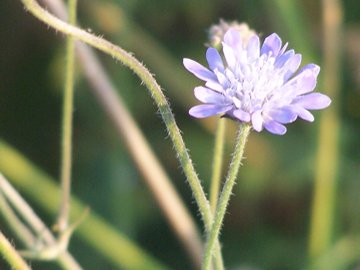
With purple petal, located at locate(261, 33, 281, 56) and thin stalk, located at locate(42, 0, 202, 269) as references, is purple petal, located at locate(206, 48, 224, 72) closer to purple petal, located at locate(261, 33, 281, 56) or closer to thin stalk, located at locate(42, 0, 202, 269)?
purple petal, located at locate(261, 33, 281, 56)

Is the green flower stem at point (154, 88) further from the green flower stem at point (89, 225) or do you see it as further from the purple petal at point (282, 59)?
the green flower stem at point (89, 225)

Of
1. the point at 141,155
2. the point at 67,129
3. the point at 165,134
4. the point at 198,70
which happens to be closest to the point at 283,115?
the point at 198,70

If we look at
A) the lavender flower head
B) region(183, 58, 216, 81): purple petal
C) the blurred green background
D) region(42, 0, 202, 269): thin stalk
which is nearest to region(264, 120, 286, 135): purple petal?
the lavender flower head

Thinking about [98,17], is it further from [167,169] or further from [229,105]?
[229,105]

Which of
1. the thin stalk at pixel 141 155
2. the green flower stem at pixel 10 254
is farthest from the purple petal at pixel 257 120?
the thin stalk at pixel 141 155

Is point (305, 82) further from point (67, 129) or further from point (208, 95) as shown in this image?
point (67, 129)

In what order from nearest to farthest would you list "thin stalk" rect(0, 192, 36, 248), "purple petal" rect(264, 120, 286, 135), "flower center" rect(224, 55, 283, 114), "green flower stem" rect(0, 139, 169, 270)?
"purple petal" rect(264, 120, 286, 135) < "flower center" rect(224, 55, 283, 114) < "thin stalk" rect(0, 192, 36, 248) < "green flower stem" rect(0, 139, 169, 270)

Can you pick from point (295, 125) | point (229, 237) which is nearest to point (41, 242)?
point (229, 237)

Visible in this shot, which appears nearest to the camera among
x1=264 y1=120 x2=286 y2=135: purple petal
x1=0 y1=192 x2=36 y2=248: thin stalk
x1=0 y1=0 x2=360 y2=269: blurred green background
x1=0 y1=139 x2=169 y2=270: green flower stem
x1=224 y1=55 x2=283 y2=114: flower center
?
x1=264 y1=120 x2=286 y2=135: purple petal

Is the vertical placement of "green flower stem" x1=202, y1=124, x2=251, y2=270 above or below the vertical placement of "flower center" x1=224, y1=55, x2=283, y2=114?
below
